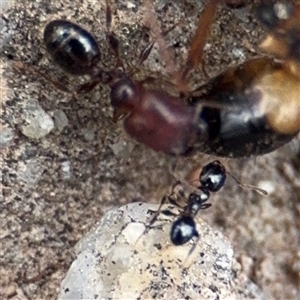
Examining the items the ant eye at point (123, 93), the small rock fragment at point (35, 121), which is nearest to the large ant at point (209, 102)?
the ant eye at point (123, 93)

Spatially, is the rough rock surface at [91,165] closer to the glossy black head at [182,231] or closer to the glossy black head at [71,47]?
the glossy black head at [71,47]

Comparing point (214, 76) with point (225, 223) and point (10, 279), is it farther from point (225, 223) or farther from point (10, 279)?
point (10, 279)

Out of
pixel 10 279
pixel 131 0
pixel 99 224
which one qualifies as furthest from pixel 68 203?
pixel 131 0

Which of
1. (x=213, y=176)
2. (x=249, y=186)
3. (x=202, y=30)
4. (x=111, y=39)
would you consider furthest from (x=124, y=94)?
(x=249, y=186)

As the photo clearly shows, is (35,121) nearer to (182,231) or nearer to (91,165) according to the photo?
(91,165)

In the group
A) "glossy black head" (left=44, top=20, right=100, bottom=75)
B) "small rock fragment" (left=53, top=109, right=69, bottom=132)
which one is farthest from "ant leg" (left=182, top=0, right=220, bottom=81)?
"small rock fragment" (left=53, top=109, right=69, bottom=132)

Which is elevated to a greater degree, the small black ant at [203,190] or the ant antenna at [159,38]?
the ant antenna at [159,38]

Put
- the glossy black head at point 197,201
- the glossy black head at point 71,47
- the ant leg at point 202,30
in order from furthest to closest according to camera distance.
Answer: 1. the glossy black head at point 197,201
2. the ant leg at point 202,30
3. the glossy black head at point 71,47
